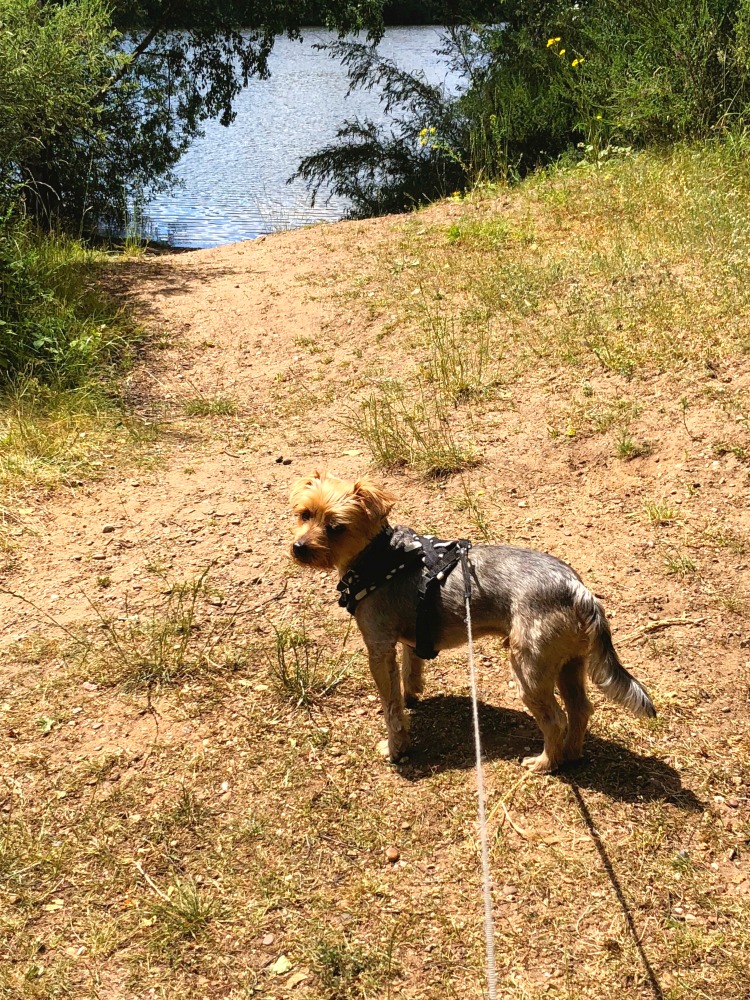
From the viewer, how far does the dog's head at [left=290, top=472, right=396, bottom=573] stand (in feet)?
13.0

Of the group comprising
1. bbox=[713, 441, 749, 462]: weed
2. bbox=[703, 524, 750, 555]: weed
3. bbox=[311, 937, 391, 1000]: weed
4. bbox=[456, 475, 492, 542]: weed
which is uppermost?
bbox=[713, 441, 749, 462]: weed

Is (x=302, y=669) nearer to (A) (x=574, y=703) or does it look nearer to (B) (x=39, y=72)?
(A) (x=574, y=703)

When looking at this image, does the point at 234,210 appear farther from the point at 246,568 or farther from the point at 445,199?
the point at 246,568

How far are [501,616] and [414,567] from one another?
1.55ft

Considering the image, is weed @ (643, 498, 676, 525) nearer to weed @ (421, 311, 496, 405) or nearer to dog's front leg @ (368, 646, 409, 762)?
weed @ (421, 311, 496, 405)

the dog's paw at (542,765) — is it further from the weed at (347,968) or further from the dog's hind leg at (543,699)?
the weed at (347,968)

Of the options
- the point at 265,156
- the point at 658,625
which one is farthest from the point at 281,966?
the point at 265,156

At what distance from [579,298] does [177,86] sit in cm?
1153

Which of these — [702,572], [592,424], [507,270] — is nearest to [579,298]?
[507,270]

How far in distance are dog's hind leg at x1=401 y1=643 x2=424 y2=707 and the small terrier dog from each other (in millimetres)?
85

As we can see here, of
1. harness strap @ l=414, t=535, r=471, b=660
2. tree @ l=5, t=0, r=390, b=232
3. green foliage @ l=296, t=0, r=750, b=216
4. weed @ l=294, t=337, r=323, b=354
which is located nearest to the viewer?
harness strap @ l=414, t=535, r=471, b=660

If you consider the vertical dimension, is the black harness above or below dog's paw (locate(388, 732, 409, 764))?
above

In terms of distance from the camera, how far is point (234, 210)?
1748cm

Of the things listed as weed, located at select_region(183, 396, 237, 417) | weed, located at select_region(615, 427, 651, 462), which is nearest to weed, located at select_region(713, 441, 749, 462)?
weed, located at select_region(615, 427, 651, 462)
